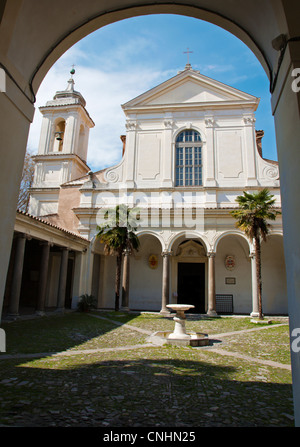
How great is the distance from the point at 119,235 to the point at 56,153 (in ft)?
39.4

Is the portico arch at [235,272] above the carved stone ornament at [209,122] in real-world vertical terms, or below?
below

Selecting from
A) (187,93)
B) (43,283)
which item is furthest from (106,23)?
(187,93)

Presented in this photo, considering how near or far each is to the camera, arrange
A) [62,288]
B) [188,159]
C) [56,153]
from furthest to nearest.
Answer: [56,153], [188,159], [62,288]

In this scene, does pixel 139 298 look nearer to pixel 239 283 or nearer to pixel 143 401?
pixel 239 283

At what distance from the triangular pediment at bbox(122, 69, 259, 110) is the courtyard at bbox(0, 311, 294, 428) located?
18.8 metres

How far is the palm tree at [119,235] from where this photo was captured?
1822 cm

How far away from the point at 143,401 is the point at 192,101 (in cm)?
2263

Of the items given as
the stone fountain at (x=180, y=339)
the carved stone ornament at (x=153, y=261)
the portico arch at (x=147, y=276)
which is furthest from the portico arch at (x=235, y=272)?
the stone fountain at (x=180, y=339)

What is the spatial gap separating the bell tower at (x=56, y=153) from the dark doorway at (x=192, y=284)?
11.6m

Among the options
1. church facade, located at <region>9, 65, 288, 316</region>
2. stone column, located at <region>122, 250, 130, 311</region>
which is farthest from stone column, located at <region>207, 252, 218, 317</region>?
stone column, located at <region>122, 250, 130, 311</region>

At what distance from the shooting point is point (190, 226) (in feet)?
67.6

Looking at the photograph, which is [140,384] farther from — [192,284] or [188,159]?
Result: [188,159]

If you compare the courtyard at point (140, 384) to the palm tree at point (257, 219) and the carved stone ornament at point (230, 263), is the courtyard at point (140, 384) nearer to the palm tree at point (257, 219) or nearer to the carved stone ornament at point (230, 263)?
the palm tree at point (257, 219)

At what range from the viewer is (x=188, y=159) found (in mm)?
22719
